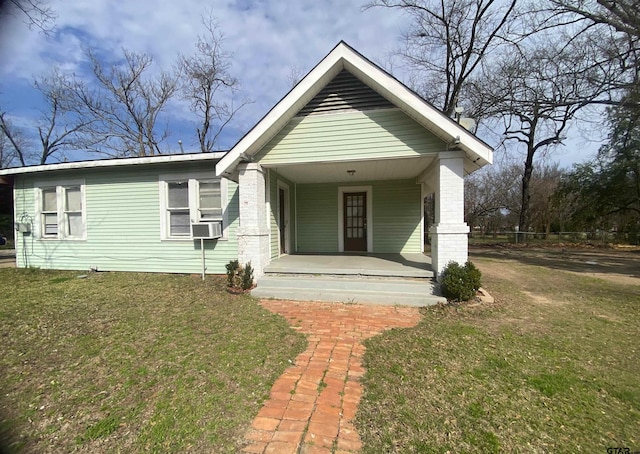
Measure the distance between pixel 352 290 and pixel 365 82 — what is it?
4.49 meters

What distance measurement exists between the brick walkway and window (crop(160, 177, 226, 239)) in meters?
4.52

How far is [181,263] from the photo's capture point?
7.78 metres

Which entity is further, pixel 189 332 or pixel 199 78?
pixel 199 78

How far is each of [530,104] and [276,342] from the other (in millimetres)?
16843

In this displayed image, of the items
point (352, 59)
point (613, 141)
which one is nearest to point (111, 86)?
point (352, 59)

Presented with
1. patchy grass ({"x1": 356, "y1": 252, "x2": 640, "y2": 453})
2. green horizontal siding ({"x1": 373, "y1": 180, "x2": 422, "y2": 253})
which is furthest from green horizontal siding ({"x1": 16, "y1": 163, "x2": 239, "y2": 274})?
patchy grass ({"x1": 356, "y1": 252, "x2": 640, "y2": 453})

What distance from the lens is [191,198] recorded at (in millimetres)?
7535

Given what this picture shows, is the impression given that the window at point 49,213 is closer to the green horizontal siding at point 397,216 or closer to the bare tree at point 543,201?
the green horizontal siding at point 397,216

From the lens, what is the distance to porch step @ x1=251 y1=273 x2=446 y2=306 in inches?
205

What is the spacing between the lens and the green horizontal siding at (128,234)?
759 centimetres

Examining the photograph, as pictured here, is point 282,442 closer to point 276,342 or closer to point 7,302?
point 276,342

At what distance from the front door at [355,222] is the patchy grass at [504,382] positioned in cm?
486

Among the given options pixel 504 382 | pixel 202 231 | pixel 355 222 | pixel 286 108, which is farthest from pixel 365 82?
pixel 504 382

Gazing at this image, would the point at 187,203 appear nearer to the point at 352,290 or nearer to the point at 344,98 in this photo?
the point at 344,98
